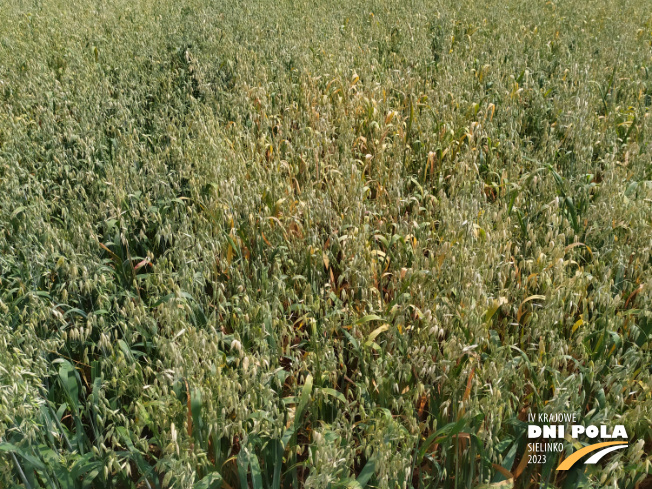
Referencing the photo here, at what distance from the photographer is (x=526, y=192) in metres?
3.36

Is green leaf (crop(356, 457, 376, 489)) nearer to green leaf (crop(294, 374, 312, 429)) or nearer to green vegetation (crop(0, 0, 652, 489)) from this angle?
green vegetation (crop(0, 0, 652, 489))

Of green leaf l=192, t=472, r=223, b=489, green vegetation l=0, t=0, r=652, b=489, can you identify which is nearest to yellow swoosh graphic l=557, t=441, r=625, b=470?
green vegetation l=0, t=0, r=652, b=489

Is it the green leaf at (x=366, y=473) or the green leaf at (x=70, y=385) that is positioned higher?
the green leaf at (x=70, y=385)

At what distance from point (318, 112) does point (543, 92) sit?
1.91 meters

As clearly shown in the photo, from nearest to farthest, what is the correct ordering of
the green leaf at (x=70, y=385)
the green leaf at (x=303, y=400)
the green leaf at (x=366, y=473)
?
1. the green leaf at (x=366, y=473)
2. the green leaf at (x=303, y=400)
3. the green leaf at (x=70, y=385)

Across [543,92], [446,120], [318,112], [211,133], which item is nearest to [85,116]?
[211,133]

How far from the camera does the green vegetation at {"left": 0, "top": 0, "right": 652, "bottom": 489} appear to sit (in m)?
1.90

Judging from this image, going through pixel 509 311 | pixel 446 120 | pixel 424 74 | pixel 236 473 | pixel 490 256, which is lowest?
pixel 236 473

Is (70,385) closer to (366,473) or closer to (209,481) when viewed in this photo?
(209,481)

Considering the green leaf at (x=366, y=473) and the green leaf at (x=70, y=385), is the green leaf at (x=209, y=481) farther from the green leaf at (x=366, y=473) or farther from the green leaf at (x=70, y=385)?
the green leaf at (x=70, y=385)

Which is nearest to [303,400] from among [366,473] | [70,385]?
[366,473]

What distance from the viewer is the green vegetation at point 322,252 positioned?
190 centimetres

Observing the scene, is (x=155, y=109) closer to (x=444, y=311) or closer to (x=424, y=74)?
(x=424, y=74)

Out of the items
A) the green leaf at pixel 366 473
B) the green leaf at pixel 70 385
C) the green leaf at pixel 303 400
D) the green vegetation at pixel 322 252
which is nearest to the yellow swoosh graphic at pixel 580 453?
the green vegetation at pixel 322 252
